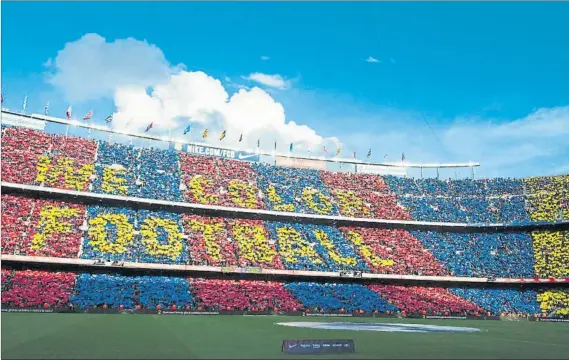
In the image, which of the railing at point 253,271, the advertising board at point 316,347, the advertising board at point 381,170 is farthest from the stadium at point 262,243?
the advertising board at point 316,347

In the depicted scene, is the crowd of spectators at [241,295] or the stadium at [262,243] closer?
the stadium at [262,243]

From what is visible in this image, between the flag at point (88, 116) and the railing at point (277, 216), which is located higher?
the flag at point (88, 116)

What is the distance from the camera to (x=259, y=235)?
206ft

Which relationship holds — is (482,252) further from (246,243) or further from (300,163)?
(246,243)

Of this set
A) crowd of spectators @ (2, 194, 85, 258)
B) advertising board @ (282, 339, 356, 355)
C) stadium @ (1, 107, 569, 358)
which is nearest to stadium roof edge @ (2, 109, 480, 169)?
stadium @ (1, 107, 569, 358)

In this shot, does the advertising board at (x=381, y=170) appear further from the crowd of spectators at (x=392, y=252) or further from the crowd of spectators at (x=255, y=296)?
the crowd of spectators at (x=255, y=296)

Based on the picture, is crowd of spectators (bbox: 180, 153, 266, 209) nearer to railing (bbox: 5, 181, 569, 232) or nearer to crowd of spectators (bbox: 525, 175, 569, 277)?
railing (bbox: 5, 181, 569, 232)

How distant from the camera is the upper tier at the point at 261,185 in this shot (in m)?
59.4

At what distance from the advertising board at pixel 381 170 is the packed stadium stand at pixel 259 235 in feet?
10.8

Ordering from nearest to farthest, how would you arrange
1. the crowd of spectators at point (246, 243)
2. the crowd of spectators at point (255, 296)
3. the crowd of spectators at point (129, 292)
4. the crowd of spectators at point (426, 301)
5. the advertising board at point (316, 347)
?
the advertising board at point (316, 347) < the crowd of spectators at point (255, 296) < the crowd of spectators at point (129, 292) < the crowd of spectators at point (246, 243) < the crowd of spectators at point (426, 301)

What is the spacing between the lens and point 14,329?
1059 inches

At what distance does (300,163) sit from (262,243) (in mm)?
24724

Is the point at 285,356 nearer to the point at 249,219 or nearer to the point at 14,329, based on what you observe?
the point at 14,329

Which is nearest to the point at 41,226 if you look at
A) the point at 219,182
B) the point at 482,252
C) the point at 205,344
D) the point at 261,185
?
the point at 219,182
